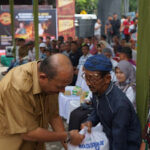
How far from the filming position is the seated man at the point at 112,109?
1.97 metres

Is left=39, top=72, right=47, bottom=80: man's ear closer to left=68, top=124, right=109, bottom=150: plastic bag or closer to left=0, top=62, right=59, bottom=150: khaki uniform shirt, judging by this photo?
left=0, top=62, right=59, bottom=150: khaki uniform shirt

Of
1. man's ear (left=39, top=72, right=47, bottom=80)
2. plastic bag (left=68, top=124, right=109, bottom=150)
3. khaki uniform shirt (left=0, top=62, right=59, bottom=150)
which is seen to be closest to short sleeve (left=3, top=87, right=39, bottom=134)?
khaki uniform shirt (left=0, top=62, right=59, bottom=150)

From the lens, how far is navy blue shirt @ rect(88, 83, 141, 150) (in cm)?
196

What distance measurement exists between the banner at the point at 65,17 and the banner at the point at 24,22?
0.57m

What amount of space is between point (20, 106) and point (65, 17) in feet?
59.5

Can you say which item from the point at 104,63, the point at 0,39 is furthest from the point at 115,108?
the point at 0,39

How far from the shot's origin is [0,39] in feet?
56.9

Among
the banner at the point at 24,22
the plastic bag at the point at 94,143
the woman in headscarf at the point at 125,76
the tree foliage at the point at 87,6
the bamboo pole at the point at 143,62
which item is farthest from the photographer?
the tree foliage at the point at 87,6

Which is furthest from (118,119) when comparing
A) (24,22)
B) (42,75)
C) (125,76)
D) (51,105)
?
(24,22)

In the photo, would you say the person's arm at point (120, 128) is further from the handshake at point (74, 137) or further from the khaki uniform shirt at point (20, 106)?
the khaki uniform shirt at point (20, 106)

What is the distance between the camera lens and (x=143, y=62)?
246 cm

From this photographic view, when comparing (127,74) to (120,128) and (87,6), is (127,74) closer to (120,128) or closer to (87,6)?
(120,128)

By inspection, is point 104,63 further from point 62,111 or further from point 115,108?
point 62,111

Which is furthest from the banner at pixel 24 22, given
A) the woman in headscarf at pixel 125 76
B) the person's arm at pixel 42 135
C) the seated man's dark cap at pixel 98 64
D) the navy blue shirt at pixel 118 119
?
the person's arm at pixel 42 135
